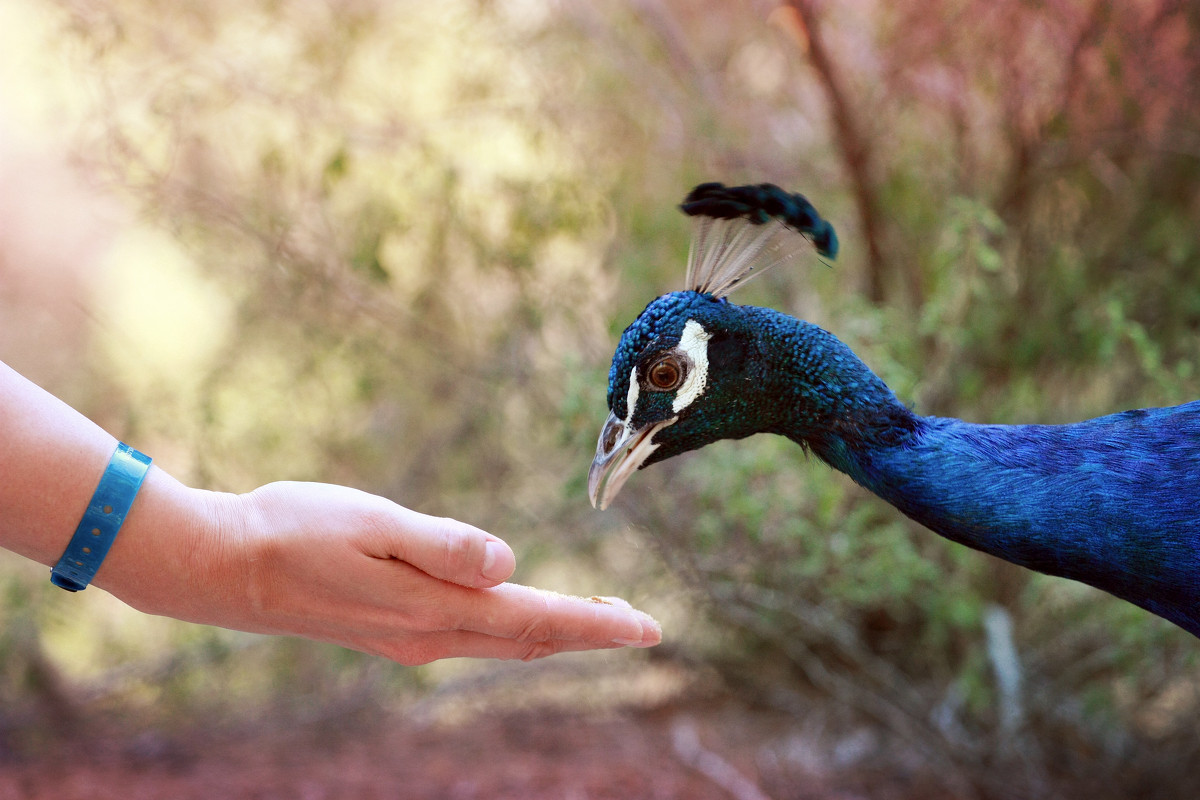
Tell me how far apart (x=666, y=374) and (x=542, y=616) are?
0.37m

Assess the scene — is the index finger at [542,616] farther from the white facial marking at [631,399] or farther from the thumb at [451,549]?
the white facial marking at [631,399]

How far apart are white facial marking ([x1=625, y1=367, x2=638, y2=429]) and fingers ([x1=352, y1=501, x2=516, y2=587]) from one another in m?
0.31

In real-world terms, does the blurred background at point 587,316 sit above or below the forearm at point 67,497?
above

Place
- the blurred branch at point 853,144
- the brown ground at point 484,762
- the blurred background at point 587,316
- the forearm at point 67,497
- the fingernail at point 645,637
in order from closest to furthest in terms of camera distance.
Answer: the forearm at point 67,497
the fingernail at point 645,637
the blurred branch at point 853,144
the blurred background at point 587,316
the brown ground at point 484,762

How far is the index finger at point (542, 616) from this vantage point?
115 centimetres

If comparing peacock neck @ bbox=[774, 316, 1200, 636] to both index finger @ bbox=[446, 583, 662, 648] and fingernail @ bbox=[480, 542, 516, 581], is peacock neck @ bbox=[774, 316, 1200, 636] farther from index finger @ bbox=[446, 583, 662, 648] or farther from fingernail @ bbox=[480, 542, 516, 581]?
fingernail @ bbox=[480, 542, 516, 581]

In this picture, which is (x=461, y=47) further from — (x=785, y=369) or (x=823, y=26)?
(x=785, y=369)

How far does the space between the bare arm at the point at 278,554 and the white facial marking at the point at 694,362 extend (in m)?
0.30

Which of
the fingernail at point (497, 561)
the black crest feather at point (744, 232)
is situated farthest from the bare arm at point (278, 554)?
the black crest feather at point (744, 232)

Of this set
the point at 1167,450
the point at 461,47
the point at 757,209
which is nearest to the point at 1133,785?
the point at 1167,450

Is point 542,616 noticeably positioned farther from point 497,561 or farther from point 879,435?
point 879,435

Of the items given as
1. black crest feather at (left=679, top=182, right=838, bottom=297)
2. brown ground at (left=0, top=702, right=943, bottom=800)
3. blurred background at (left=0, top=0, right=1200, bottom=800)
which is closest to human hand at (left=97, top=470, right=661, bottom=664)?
black crest feather at (left=679, top=182, right=838, bottom=297)

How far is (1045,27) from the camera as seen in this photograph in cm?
227

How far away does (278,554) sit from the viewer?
44.6 inches
